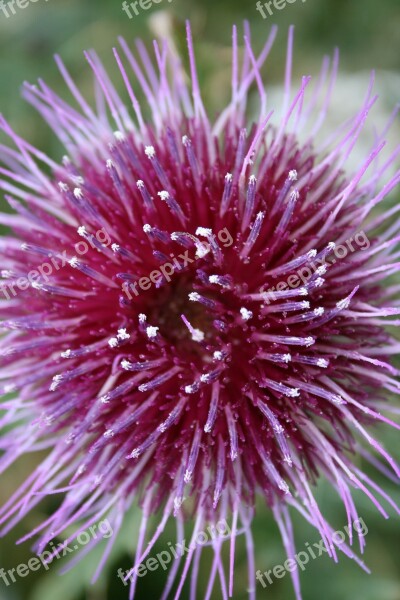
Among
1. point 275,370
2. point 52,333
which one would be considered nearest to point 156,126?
point 52,333

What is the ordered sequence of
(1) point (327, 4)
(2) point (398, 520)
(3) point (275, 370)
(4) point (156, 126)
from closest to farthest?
(3) point (275, 370) → (4) point (156, 126) → (2) point (398, 520) → (1) point (327, 4)

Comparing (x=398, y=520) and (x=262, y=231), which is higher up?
(x=262, y=231)

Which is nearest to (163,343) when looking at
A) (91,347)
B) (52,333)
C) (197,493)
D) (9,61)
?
(91,347)

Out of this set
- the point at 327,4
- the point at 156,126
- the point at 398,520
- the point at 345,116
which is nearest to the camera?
the point at 156,126

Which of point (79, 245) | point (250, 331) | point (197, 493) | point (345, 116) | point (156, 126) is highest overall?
point (156, 126)

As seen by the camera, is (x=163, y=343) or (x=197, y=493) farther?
(x=197, y=493)

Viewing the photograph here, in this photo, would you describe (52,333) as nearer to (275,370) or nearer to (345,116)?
(275,370)

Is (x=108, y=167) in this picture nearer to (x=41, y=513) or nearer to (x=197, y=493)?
(x=197, y=493)
